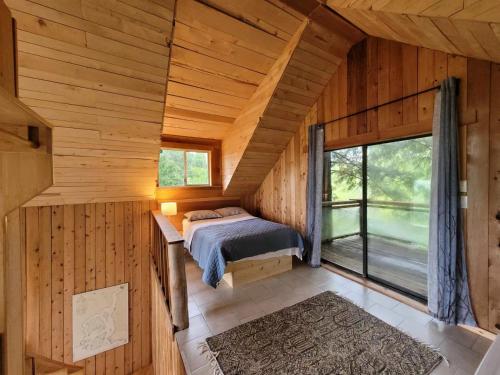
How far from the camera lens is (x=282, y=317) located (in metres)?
1.98

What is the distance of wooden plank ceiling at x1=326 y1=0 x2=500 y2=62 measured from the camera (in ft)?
3.75

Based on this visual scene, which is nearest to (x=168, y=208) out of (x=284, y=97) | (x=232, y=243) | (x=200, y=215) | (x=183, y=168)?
(x=200, y=215)

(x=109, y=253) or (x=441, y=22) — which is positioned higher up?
(x=441, y=22)

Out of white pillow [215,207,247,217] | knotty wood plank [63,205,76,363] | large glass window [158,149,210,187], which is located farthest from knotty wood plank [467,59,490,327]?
knotty wood plank [63,205,76,363]

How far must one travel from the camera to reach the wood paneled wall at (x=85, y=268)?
2.75 m

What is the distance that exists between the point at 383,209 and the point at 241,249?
5.54 feet

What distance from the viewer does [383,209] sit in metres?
2.51

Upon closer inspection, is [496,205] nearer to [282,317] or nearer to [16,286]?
[282,317]

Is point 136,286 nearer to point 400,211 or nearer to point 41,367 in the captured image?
point 41,367

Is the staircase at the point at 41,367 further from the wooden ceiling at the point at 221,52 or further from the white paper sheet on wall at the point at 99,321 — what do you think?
the white paper sheet on wall at the point at 99,321

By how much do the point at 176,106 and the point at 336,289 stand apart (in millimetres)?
3056

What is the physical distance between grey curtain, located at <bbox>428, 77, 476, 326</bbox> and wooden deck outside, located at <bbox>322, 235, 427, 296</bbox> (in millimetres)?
365

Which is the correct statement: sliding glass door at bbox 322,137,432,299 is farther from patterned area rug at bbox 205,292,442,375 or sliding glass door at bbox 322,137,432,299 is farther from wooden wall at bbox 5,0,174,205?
wooden wall at bbox 5,0,174,205

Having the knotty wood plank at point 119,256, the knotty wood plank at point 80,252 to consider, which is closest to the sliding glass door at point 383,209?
the knotty wood plank at point 119,256
